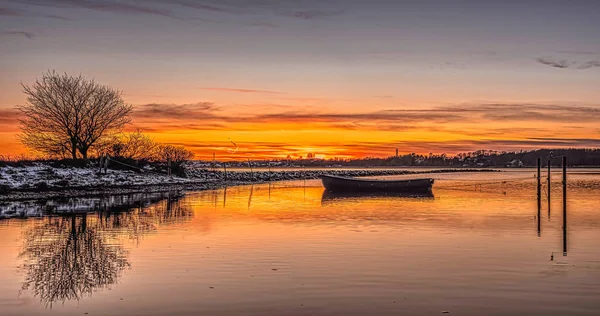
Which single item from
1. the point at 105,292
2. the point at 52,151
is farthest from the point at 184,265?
the point at 52,151

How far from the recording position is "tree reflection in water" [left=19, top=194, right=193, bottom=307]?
12086mm

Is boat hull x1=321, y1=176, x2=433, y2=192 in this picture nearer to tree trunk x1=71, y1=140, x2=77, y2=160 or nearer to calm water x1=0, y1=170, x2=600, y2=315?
tree trunk x1=71, y1=140, x2=77, y2=160

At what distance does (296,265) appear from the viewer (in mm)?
14383

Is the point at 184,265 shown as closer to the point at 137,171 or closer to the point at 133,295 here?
the point at 133,295

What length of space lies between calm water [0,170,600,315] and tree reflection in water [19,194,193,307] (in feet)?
0.13

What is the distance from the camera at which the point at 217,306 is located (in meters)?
10.4

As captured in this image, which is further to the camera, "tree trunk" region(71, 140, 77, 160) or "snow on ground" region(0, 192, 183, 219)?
"tree trunk" region(71, 140, 77, 160)

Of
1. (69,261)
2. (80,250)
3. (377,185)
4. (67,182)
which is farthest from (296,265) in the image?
(377,185)

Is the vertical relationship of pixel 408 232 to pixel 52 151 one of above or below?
below

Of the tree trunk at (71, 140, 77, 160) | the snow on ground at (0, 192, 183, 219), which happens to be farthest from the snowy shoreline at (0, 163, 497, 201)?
the tree trunk at (71, 140, 77, 160)

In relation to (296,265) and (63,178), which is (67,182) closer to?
(63,178)

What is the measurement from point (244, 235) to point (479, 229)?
27.3 ft

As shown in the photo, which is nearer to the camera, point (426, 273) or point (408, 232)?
point (426, 273)

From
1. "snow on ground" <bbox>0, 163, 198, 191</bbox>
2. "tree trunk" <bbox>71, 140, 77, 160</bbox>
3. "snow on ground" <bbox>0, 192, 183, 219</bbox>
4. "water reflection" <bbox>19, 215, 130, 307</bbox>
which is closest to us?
"water reflection" <bbox>19, 215, 130, 307</bbox>
